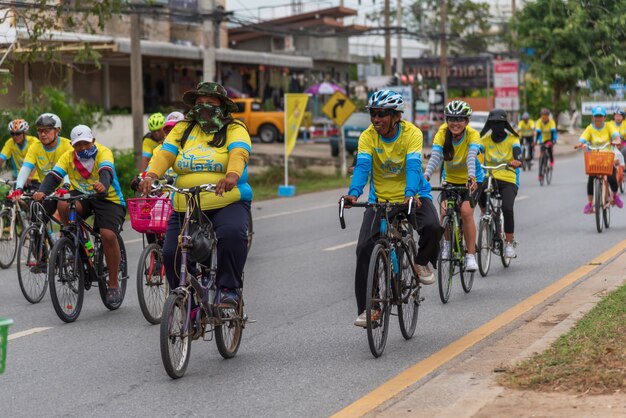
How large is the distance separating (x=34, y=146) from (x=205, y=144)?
486 cm

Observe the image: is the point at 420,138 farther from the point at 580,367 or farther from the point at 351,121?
the point at 351,121

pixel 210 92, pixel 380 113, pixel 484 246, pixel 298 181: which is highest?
pixel 210 92

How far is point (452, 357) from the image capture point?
26.6 feet

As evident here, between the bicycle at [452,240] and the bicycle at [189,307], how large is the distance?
10.4 ft

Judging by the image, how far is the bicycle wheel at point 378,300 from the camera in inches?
313

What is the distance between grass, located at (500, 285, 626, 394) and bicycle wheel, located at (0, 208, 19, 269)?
7928 millimetres

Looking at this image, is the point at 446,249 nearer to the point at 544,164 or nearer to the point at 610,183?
the point at 610,183

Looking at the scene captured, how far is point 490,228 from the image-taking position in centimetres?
1259

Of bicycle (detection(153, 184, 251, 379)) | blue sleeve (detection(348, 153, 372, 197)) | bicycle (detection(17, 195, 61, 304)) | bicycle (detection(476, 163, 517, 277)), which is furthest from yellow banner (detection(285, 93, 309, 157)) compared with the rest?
bicycle (detection(153, 184, 251, 379))

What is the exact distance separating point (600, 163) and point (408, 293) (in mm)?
8605

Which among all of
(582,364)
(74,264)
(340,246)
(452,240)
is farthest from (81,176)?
(340,246)

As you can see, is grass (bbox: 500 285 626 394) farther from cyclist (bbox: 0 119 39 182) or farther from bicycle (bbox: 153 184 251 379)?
cyclist (bbox: 0 119 39 182)

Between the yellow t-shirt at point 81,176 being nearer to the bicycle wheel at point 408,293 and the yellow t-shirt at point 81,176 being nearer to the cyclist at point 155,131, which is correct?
the cyclist at point 155,131

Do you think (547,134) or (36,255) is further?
(547,134)
